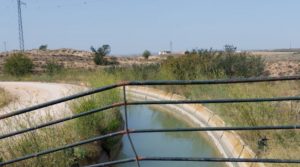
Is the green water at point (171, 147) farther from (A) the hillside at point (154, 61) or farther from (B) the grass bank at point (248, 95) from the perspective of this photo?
(A) the hillside at point (154, 61)

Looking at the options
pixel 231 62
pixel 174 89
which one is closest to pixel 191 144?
pixel 174 89

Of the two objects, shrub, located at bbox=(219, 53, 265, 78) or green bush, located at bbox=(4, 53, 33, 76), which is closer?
shrub, located at bbox=(219, 53, 265, 78)

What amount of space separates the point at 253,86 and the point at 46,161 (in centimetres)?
645

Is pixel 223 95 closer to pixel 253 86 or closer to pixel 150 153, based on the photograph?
pixel 253 86

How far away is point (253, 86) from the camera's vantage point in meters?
12.2

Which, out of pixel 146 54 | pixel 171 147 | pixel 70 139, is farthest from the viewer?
pixel 146 54

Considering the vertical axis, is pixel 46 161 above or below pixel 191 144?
above

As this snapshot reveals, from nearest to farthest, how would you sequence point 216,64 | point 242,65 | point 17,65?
point 242,65
point 216,64
point 17,65

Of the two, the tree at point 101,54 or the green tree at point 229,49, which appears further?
the tree at point 101,54

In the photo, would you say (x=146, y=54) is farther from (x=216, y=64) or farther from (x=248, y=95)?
(x=248, y=95)

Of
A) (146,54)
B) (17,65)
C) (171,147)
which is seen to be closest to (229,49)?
(171,147)

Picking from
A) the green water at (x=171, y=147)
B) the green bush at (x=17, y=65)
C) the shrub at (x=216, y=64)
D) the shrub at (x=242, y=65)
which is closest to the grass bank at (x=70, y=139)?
the green water at (x=171, y=147)

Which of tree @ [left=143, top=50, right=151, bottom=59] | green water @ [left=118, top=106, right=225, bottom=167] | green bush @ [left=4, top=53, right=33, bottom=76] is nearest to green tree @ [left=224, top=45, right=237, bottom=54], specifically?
green water @ [left=118, top=106, right=225, bottom=167]

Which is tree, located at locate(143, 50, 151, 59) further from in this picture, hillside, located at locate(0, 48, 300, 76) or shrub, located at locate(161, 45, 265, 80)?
shrub, located at locate(161, 45, 265, 80)
